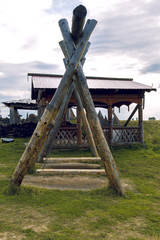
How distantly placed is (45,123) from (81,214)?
1932 mm

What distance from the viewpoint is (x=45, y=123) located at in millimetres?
4730

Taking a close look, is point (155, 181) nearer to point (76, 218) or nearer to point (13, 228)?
point (76, 218)

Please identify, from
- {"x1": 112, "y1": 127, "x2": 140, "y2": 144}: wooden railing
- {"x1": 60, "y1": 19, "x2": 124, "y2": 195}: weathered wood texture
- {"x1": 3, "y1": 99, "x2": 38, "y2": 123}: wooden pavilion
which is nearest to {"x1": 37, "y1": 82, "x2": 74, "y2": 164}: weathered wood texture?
{"x1": 60, "y1": 19, "x2": 124, "y2": 195}: weathered wood texture

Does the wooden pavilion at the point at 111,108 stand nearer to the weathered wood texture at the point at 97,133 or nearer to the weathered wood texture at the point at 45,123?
the weathered wood texture at the point at 97,133

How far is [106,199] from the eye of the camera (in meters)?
4.61

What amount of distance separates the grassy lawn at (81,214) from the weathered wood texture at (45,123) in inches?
18.4

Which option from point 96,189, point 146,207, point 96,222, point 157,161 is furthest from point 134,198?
point 157,161

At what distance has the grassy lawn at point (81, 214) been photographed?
315 centimetres

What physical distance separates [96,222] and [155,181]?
346 cm

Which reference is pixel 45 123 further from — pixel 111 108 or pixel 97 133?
pixel 111 108

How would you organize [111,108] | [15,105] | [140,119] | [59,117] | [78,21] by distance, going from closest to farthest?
[78,21], [59,117], [111,108], [140,119], [15,105]

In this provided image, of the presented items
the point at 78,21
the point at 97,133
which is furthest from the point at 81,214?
the point at 78,21

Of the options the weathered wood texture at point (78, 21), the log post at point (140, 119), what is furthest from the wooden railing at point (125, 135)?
the weathered wood texture at point (78, 21)

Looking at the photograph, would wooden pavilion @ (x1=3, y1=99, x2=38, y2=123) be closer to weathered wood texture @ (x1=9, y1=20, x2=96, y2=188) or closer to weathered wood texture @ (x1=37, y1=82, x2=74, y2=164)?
weathered wood texture @ (x1=37, y1=82, x2=74, y2=164)
